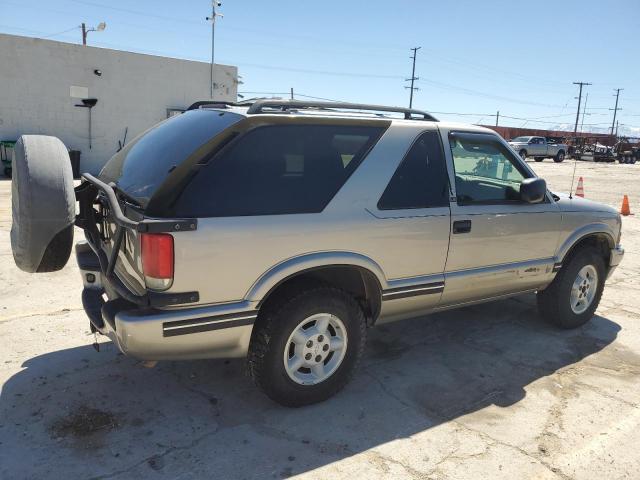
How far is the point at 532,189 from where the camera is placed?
3941 mm

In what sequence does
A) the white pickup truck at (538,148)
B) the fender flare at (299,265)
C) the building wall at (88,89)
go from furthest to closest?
the white pickup truck at (538,148), the building wall at (88,89), the fender flare at (299,265)

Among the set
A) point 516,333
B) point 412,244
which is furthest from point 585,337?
point 412,244

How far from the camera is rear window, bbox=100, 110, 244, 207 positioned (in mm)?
2961

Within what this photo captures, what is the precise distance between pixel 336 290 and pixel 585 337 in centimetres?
277

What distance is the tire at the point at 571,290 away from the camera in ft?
15.3

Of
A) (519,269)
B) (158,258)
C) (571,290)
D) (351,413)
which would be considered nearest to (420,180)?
(519,269)

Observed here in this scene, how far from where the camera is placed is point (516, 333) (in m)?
4.70

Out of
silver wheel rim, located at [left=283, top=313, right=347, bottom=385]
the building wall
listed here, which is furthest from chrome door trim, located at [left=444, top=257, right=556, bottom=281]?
the building wall

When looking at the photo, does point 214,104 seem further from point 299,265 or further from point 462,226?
point 462,226

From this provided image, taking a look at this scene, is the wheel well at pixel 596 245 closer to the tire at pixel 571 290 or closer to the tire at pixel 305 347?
the tire at pixel 571 290

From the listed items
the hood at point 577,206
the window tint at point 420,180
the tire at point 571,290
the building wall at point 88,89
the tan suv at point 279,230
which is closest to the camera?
the tan suv at point 279,230

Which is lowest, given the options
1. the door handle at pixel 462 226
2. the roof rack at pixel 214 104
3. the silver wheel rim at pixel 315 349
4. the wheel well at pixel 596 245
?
the silver wheel rim at pixel 315 349

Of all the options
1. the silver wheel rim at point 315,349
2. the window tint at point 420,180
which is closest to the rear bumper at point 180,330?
the silver wheel rim at point 315,349

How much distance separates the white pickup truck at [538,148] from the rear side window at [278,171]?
36.6 meters
